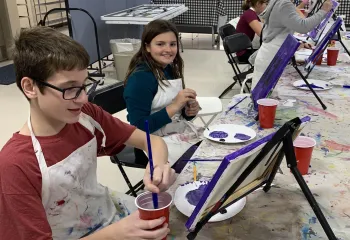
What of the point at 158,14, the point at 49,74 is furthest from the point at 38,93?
the point at 158,14

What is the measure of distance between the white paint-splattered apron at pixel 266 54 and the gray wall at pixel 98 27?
2.35 m

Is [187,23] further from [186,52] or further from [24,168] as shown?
[24,168]

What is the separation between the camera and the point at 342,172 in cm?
130

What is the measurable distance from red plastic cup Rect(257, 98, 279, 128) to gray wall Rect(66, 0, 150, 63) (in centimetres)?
332

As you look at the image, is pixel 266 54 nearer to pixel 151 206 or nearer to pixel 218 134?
pixel 218 134

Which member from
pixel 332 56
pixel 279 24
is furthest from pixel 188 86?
pixel 332 56

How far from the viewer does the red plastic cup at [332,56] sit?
2652mm

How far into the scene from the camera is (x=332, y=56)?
2.66 m

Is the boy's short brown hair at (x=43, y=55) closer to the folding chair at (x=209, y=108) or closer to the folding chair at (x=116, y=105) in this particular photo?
the folding chair at (x=116, y=105)

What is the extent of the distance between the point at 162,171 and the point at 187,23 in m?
5.89

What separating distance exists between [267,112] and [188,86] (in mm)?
2989

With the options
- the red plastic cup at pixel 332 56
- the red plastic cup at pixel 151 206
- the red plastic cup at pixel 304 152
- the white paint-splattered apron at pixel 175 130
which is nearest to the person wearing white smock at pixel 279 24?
the red plastic cup at pixel 332 56

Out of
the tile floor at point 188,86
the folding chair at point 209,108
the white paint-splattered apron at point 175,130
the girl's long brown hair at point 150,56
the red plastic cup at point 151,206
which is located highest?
the girl's long brown hair at point 150,56

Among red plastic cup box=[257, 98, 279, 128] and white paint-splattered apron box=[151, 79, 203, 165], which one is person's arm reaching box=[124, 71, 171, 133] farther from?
red plastic cup box=[257, 98, 279, 128]
